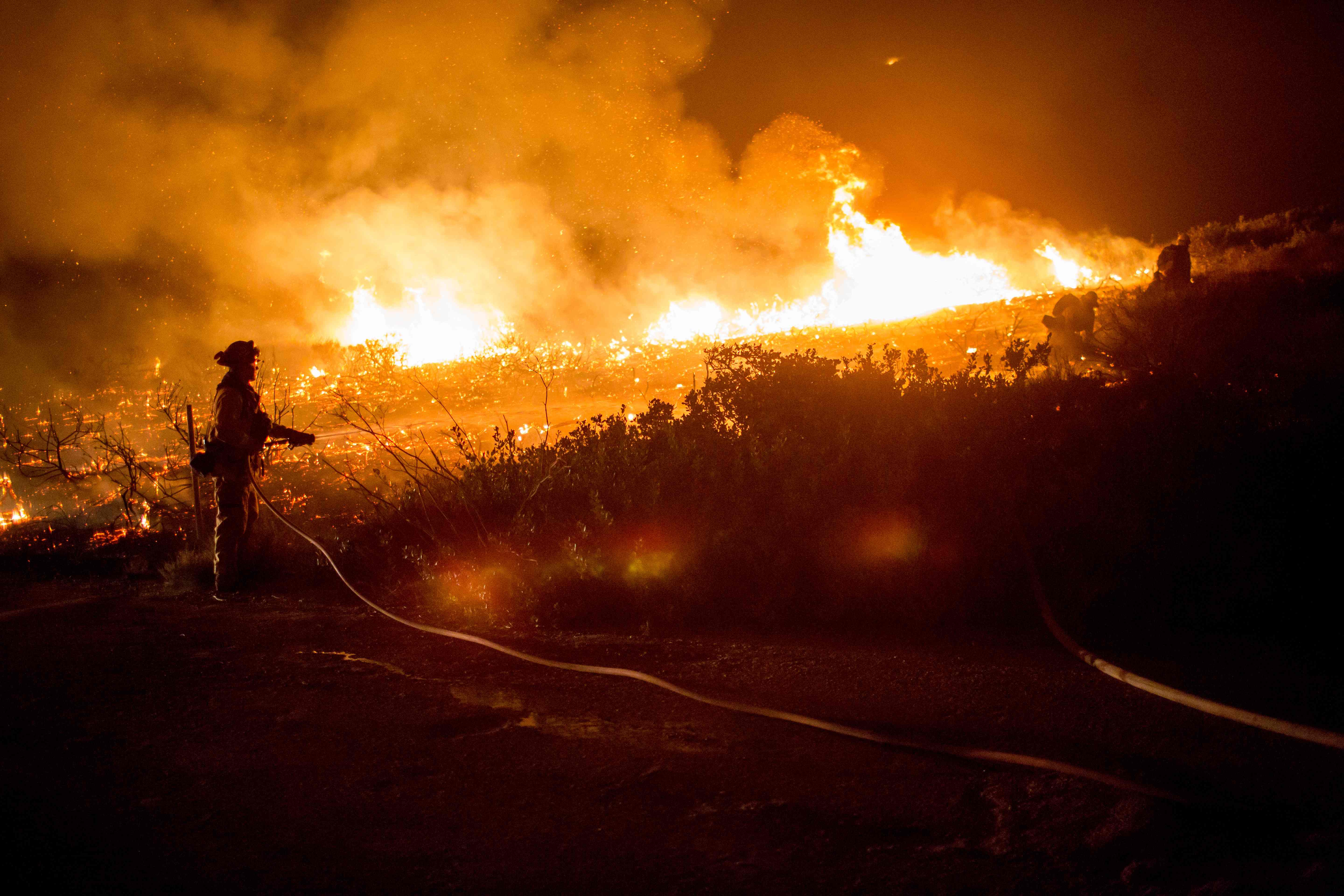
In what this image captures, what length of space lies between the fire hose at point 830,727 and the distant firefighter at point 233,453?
2.40 m

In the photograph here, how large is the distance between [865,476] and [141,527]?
10.1m

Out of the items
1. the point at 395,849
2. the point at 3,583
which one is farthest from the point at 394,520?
the point at 395,849

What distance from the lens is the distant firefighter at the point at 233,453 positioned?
24.0 feet

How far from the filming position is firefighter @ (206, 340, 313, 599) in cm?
731

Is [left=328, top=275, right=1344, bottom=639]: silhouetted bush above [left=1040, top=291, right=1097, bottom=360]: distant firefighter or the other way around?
the other way around

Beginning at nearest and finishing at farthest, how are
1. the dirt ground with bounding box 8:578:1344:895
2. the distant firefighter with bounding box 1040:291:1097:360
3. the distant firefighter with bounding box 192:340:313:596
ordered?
the dirt ground with bounding box 8:578:1344:895 → the distant firefighter with bounding box 192:340:313:596 → the distant firefighter with bounding box 1040:291:1097:360

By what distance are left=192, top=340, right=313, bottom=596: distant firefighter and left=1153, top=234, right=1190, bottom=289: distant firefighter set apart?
1379 cm

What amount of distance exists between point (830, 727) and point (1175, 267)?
13.8 meters

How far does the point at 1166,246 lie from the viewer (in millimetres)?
14984

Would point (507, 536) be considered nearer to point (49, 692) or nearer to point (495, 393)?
point (49, 692)

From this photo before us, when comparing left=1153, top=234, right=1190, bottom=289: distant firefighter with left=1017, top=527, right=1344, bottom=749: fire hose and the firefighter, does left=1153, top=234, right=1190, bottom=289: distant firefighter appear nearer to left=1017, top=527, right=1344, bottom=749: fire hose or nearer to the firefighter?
left=1017, top=527, right=1344, bottom=749: fire hose

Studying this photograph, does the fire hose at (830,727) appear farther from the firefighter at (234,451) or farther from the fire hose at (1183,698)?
the firefighter at (234,451)

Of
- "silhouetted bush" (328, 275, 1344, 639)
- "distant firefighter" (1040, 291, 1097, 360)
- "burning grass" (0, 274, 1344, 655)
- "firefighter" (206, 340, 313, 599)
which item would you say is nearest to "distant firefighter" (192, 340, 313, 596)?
"firefighter" (206, 340, 313, 599)

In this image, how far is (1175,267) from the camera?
1405cm
